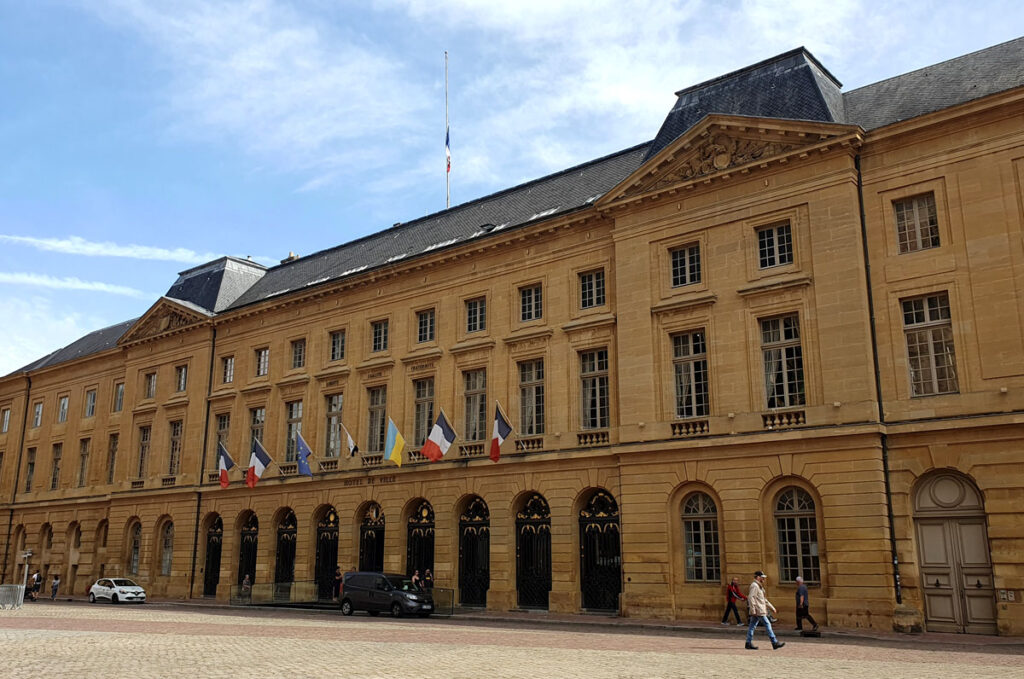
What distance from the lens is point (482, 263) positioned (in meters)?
36.3

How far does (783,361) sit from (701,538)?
603cm

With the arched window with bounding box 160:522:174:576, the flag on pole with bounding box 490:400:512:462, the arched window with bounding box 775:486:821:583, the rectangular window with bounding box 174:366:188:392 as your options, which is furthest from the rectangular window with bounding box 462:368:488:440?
the arched window with bounding box 160:522:174:576

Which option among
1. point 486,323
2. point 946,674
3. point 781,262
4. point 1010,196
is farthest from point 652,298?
point 946,674

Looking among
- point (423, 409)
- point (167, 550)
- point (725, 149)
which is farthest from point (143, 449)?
point (725, 149)

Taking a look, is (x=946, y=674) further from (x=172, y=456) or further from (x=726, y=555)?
(x=172, y=456)

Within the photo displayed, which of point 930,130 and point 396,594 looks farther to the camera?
point 396,594

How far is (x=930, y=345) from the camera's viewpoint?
25203mm

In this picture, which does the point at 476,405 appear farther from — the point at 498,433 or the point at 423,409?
the point at 498,433

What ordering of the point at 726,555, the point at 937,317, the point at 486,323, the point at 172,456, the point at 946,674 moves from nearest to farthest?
1. the point at 946,674
2. the point at 937,317
3. the point at 726,555
4. the point at 486,323
5. the point at 172,456

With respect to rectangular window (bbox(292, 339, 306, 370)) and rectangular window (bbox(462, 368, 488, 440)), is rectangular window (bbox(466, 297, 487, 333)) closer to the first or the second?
rectangular window (bbox(462, 368, 488, 440))

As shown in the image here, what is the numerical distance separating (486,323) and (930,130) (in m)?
17.0

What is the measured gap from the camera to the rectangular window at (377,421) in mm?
38344

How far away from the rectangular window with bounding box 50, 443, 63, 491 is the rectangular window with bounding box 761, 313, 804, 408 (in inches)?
1808

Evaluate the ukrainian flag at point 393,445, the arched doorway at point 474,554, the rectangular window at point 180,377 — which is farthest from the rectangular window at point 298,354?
the arched doorway at point 474,554
